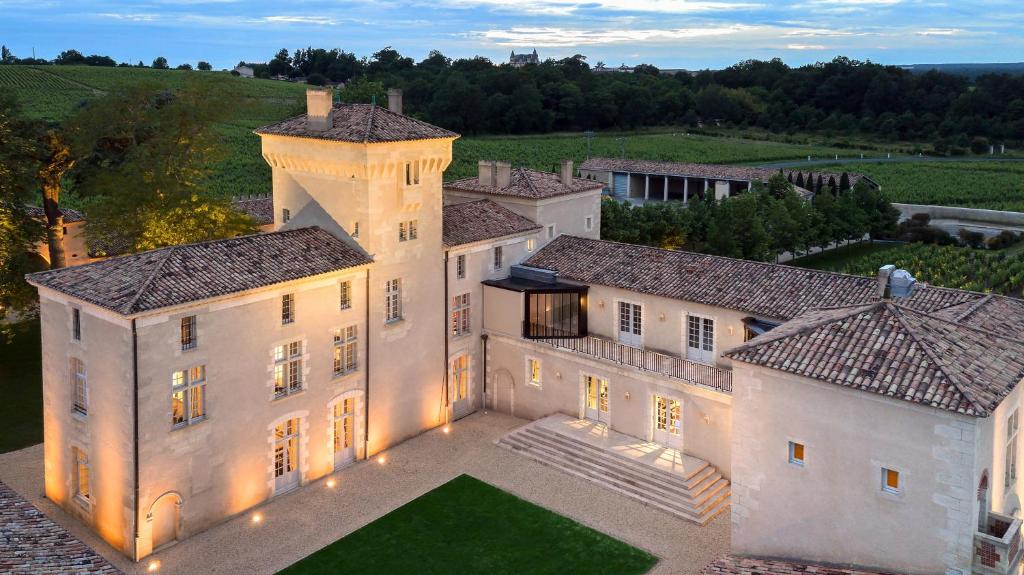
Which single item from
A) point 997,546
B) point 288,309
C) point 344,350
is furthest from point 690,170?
point 997,546

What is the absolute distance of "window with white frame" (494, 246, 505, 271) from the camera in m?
34.1

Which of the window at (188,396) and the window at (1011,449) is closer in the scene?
the window at (1011,449)

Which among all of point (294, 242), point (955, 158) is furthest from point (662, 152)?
point (294, 242)

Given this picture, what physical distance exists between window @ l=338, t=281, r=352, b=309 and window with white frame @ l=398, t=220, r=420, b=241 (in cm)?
257

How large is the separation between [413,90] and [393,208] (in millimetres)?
99051

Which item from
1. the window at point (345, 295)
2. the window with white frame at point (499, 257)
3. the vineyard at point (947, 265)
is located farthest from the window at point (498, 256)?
the vineyard at point (947, 265)

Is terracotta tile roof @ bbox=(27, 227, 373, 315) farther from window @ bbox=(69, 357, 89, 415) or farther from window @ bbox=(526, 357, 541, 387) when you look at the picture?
window @ bbox=(526, 357, 541, 387)

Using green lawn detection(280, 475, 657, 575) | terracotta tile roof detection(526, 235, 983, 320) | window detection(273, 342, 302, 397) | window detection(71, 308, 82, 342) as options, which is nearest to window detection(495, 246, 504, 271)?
terracotta tile roof detection(526, 235, 983, 320)

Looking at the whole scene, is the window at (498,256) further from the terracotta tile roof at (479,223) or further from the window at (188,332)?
the window at (188,332)

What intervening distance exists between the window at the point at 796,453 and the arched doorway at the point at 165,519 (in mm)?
16388

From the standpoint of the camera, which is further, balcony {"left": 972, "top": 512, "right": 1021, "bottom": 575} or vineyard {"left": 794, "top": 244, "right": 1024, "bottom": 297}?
vineyard {"left": 794, "top": 244, "right": 1024, "bottom": 297}

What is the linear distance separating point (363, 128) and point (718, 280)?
12.9 metres

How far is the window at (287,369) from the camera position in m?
26.5

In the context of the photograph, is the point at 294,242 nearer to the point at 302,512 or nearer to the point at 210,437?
the point at 210,437
